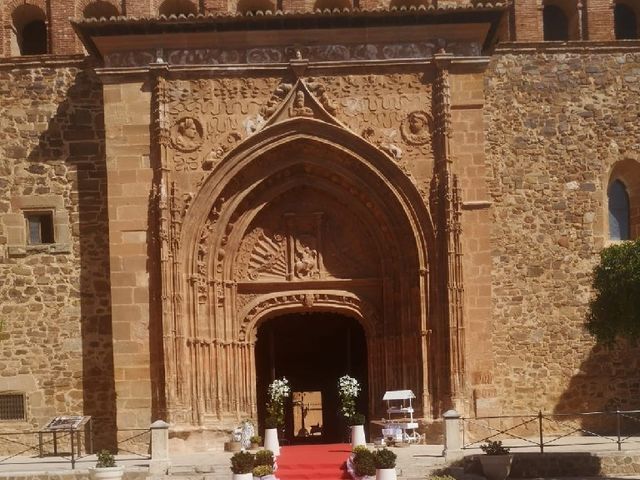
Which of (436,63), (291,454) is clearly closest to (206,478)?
(291,454)

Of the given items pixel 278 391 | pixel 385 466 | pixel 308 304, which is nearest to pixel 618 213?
pixel 308 304

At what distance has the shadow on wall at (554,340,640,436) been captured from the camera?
76.8 feet

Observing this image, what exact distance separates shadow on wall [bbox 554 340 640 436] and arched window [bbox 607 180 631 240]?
96.2 inches

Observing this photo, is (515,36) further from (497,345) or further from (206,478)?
(206,478)

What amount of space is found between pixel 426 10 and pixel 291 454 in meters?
9.23

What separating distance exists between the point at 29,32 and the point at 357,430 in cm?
1189

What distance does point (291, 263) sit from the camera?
75.9ft

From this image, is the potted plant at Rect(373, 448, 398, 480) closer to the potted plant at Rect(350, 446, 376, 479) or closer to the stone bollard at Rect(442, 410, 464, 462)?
the potted plant at Rect(350, 446, 376, 479)

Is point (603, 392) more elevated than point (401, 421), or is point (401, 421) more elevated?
point (603, 392)

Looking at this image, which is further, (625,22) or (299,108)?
(625,22)

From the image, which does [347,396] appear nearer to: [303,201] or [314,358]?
[303,201]

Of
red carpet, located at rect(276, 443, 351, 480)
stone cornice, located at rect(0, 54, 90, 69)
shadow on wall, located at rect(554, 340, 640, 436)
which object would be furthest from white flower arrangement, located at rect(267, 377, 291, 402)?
stone cornice, located at rect(0, 54, 90, 69)

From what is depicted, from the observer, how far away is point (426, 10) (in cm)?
2216

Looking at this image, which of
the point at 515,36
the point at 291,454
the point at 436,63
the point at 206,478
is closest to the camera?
the point at 206,478
